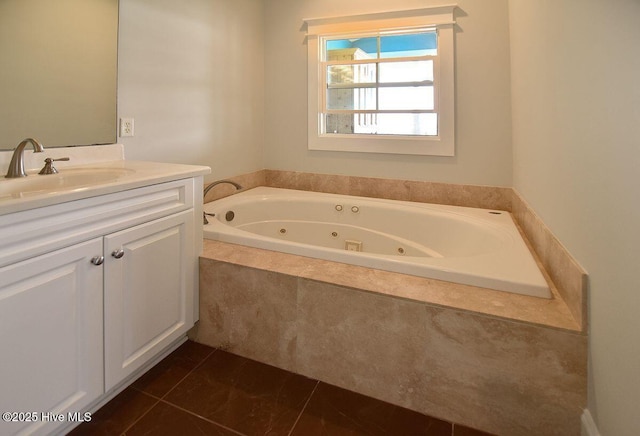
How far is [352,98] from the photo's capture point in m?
2.93

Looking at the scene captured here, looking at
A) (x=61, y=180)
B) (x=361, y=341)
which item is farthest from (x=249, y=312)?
(x=61, y=180)

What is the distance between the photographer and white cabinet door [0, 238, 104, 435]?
0.98 metres

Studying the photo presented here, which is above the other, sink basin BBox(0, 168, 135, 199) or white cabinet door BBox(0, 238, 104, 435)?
sink basin BBox(0, 168, 135, 199)

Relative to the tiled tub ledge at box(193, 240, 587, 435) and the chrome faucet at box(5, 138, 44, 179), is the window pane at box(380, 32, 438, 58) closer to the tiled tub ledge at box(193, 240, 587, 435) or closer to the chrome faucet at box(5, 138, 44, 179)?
the tiled tub ledge at box(193, 240, 587, 435)

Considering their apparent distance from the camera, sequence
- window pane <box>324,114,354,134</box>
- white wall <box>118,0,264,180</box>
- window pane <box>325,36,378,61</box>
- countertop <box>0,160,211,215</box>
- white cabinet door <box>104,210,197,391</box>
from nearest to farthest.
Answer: countertop <box>0,160,211,215</box> < white cabinet door <box>104,210,197,391</box> < white wall <box>118,0,264,180</box> < window pane <box>325,36,378,61</box> < window pane <box>324,114,354,134</box>

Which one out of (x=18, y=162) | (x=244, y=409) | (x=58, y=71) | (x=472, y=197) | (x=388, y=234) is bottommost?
(x=244, y=409)

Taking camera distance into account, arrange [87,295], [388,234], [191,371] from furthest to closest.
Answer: [388,234], [191,371], [87,295]

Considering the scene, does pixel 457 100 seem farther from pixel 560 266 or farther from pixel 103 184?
pixel 103 184

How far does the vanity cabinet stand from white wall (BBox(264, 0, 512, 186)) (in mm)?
1597

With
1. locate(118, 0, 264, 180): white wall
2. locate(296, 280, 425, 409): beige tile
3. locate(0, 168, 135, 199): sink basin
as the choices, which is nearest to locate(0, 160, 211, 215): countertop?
locate(0, 168, 135, 199): sink basin

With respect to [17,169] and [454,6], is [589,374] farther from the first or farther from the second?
[454,6]

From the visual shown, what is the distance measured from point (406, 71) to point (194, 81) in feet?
5.12

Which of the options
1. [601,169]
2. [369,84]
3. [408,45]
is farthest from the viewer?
[369,84]

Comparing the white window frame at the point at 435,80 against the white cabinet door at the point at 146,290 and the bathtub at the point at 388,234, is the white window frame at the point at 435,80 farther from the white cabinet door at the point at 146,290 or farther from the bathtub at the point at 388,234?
the white cabinet door at the point at 146,290
